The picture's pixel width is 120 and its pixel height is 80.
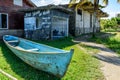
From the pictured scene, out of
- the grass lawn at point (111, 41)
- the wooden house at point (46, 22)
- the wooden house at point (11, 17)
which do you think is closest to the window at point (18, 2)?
the wooden house at point (11, 17)

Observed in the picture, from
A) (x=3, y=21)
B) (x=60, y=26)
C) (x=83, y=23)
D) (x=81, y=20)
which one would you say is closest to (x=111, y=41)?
(x=60, y=26)

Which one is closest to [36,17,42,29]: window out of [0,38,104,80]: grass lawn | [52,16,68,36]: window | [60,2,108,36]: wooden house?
[52,16,68,36]: window

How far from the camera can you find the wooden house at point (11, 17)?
20000mm

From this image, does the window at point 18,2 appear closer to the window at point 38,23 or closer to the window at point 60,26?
the window at point 38,23

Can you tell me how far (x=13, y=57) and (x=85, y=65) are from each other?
394cm

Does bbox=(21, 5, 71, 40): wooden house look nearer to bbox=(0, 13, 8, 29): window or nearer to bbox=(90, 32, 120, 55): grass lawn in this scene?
bbox=(0, 13, 8, 29): window

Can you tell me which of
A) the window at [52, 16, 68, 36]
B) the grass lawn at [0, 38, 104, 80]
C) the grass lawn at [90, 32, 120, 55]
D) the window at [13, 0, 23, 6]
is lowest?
the grass lawn at [0, 38, 104, 80]

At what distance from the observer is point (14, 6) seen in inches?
864

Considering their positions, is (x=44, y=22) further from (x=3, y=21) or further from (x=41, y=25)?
(x=3, y=21)

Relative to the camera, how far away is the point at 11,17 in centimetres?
Result: 2159

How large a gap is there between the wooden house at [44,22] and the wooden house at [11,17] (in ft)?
5.30

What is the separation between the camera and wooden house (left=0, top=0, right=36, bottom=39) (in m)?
20.0

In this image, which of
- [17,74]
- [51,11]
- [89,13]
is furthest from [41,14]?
[89,13]

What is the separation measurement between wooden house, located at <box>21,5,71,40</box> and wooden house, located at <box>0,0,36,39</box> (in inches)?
63.6
